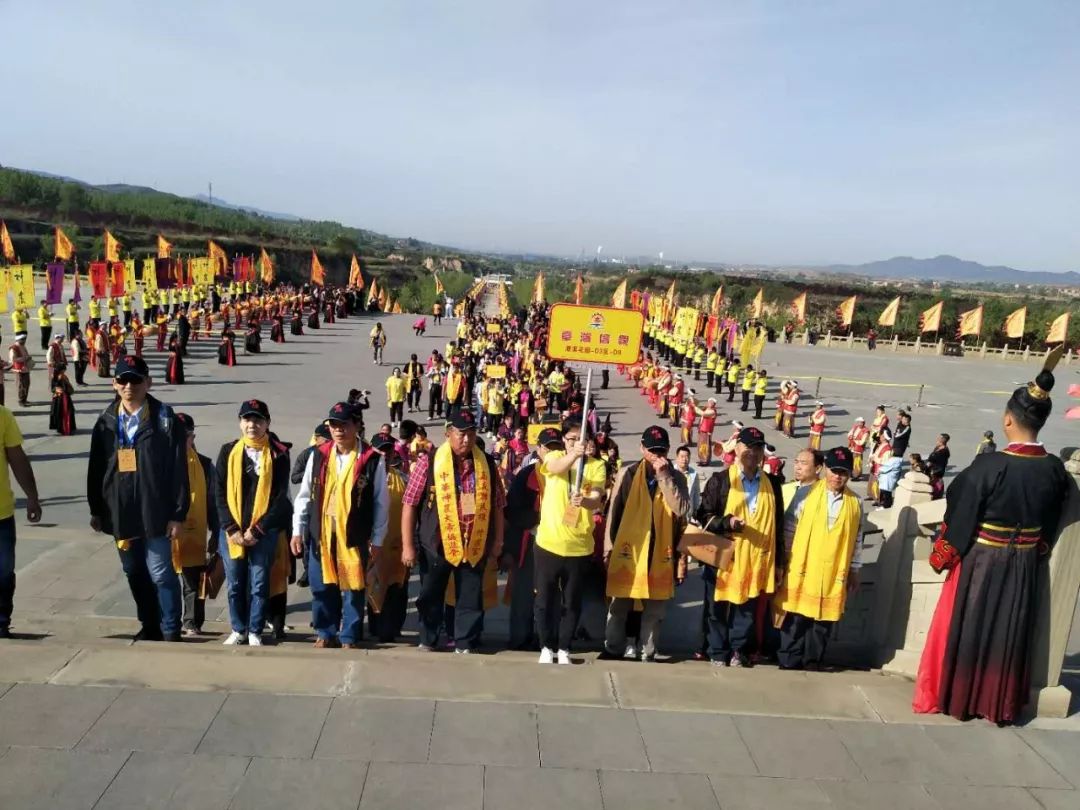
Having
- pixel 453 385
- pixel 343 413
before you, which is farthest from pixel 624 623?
pixel 453 385

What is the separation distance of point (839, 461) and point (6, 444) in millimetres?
4812

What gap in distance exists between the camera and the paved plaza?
2.77 meters

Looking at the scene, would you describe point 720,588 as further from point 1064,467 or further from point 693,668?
point 1064,467

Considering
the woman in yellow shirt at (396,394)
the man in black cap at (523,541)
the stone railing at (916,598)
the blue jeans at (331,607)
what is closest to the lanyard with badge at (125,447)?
the blue jeans at (331,607)

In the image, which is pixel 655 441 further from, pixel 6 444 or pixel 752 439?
pixel 6 444

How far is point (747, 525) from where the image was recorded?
4422 mm

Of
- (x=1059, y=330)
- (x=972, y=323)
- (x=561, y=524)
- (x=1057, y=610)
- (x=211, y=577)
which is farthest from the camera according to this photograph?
(x=972, y=323)

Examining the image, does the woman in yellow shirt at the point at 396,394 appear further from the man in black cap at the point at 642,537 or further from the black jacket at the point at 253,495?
the man in black cap at the point at 642,537

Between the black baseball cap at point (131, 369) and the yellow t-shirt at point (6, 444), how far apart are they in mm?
636

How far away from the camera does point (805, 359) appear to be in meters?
33.5

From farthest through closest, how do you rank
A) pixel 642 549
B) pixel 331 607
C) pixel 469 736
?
1. pixel 331 607
2. pixel 642 549
3. pixel 469 736

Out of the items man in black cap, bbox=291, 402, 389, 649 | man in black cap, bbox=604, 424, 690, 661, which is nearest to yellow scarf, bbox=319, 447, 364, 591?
man in black cap, bbox=291, 402, 389, 649

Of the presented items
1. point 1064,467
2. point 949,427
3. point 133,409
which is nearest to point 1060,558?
point 1064,467

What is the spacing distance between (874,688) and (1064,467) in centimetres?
148
